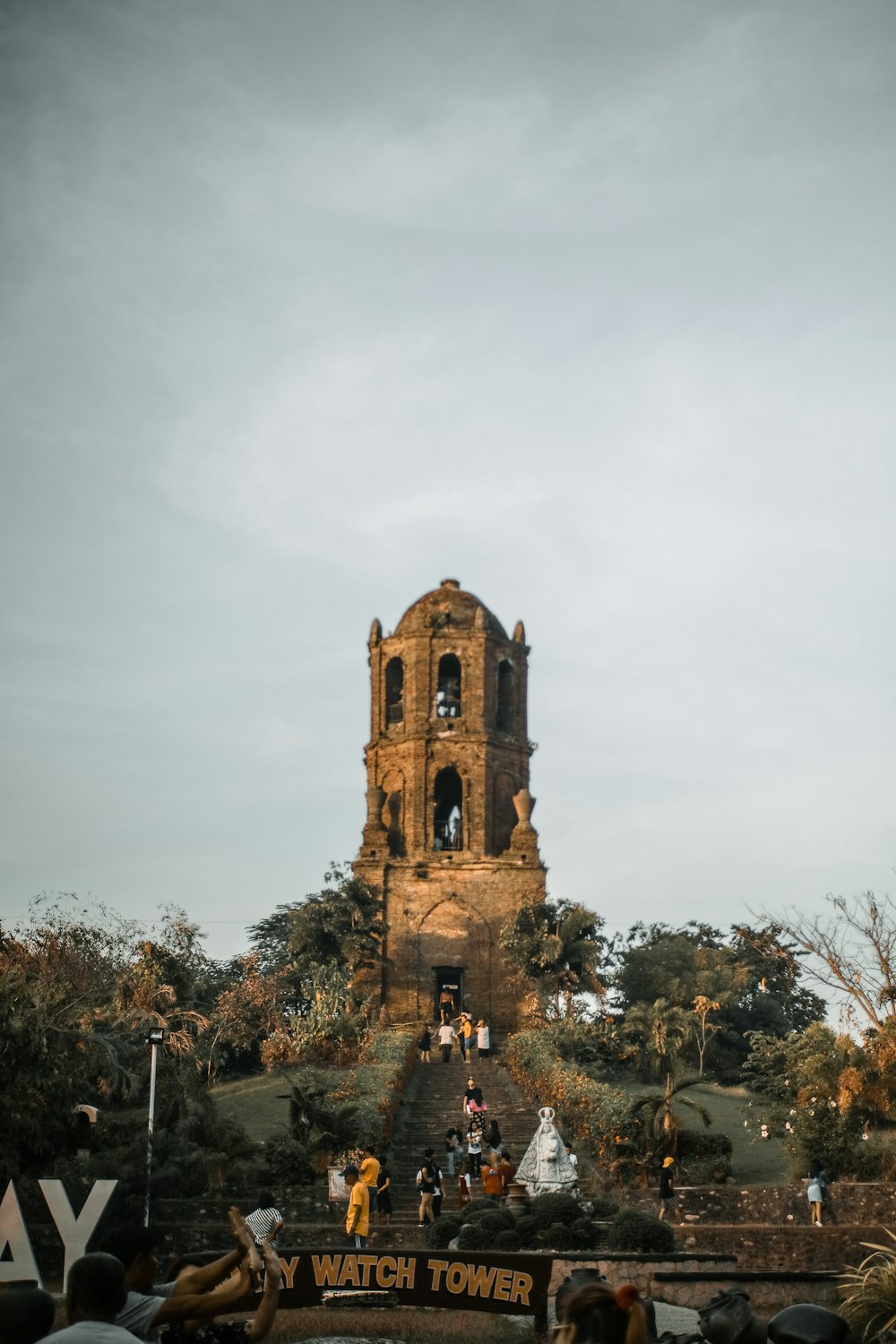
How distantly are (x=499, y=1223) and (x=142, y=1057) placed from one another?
18.1 m

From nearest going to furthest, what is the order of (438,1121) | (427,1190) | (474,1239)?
(474,1239) → (427,1190) → (438,1121)

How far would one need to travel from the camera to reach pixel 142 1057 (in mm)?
34312

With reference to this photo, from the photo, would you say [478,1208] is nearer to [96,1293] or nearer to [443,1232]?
[443,1232]

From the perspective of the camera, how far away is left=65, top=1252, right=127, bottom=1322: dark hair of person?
5000 mm

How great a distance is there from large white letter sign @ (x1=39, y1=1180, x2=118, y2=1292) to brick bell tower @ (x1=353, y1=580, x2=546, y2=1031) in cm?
3057

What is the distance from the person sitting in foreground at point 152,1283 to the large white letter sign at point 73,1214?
24.1ft

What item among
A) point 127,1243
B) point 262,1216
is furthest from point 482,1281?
point 127,1243

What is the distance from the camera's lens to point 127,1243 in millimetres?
5734

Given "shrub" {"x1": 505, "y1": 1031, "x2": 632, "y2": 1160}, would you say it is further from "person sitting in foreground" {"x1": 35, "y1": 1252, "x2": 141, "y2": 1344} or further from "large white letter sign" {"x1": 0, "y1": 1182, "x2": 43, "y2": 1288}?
"person sitting in foreground" {"x1": 35, "y1": 1252, "x2": 141, "y2": 1344}

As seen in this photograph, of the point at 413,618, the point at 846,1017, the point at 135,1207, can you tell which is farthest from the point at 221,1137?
the point at 413,618

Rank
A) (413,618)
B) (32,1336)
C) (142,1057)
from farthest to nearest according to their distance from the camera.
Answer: (413,618)
(142,1057)
(32,1336)

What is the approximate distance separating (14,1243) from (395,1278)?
330 cm

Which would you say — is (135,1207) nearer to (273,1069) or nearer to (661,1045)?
(273,1069)

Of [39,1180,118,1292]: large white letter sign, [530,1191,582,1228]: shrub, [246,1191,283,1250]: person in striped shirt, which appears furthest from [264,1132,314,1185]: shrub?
[39,1180,118,1292]: large white letter sign
